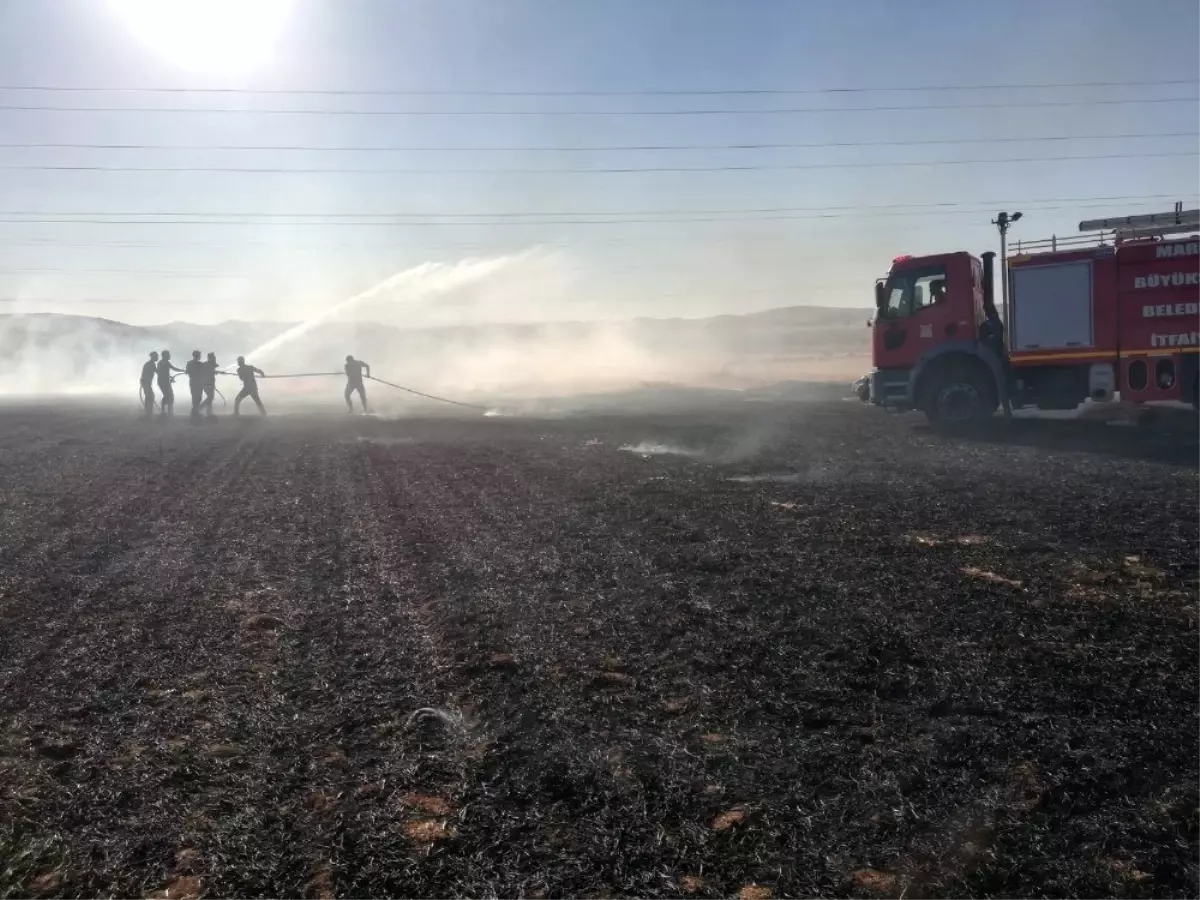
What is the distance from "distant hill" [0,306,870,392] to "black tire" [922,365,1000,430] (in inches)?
889

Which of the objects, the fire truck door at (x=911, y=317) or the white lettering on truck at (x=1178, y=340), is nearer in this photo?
the white lettering on truck at (x=1178, y=340)

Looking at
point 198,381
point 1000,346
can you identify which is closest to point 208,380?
point 198,381

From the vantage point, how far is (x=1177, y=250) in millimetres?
15852

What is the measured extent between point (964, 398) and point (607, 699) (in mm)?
14798

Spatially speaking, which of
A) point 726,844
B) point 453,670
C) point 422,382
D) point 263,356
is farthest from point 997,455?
point 263,356

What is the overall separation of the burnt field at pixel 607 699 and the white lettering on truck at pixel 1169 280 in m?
7.53

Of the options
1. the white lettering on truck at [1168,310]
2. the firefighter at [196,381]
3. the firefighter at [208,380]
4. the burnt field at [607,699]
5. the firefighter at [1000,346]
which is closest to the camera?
the burnt field at [607,699]

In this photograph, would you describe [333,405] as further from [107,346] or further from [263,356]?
[107,346]

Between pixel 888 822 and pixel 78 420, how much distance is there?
26.5m

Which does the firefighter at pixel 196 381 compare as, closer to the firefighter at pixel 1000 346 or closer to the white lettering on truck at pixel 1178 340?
the firefighter at pixel 1000 346

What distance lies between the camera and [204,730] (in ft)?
14.3

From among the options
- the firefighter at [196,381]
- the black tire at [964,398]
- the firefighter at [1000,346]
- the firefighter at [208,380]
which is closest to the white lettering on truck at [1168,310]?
the firefighter at [1000,346]

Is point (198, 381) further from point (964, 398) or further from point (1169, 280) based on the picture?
point (1169, 280)

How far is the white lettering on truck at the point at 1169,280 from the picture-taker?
15742 mm
